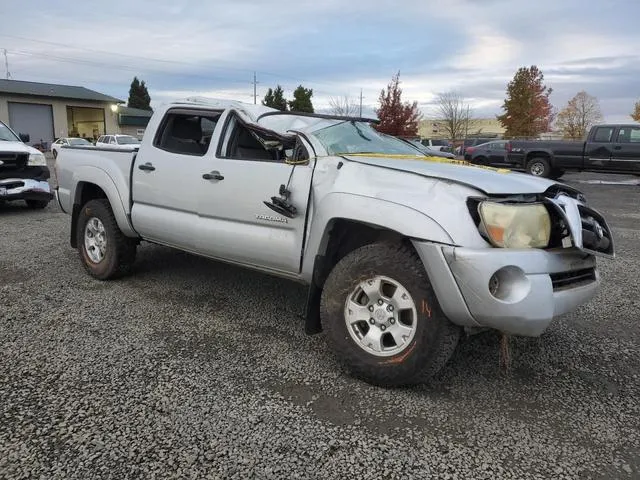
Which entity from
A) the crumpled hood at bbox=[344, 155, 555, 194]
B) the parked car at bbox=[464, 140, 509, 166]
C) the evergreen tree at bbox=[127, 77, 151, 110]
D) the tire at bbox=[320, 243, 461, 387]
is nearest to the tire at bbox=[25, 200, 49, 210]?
the crumpled hood at bbox=[344, 155, 555, 194]

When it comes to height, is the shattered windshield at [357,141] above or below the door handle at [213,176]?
above

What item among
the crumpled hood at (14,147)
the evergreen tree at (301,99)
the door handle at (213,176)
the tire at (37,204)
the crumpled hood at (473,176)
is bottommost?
the tire at (37,204)

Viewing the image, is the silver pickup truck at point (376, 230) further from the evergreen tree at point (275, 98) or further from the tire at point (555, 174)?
the evergreen tree at point (275, 98)

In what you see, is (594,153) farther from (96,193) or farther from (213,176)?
(213,176)

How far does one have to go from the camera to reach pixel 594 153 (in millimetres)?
17094

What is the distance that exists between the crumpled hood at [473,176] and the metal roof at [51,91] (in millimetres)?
49112

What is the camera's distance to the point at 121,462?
2439 millimetres

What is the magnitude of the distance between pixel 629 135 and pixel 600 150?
0.97 meters

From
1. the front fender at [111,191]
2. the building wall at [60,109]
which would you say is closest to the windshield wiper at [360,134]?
the front fender at [111,191]

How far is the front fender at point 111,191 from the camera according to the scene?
4.97m

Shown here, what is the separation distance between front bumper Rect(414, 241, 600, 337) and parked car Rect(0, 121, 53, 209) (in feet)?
29.9

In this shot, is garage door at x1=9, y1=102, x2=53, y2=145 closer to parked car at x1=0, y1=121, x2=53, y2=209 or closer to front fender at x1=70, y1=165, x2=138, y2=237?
parked car at x1=0, y1=121, x2=53, y2=209

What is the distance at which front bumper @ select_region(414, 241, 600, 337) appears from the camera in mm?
2754

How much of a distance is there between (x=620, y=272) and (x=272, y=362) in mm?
4566
